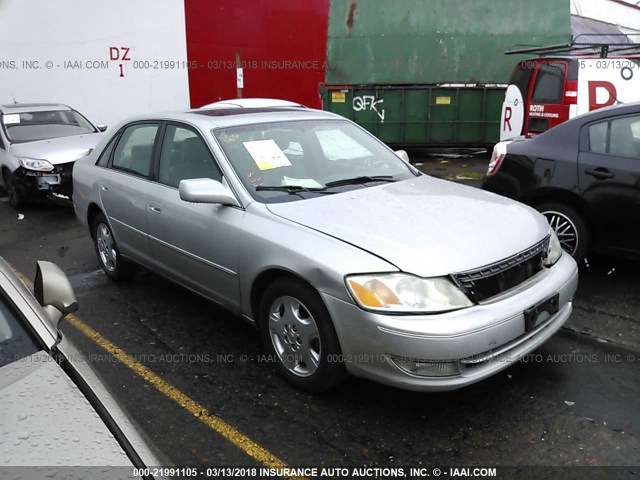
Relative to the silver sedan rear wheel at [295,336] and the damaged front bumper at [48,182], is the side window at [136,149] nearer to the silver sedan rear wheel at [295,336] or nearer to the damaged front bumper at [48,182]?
the silver sedan rear wheel at [295,336]

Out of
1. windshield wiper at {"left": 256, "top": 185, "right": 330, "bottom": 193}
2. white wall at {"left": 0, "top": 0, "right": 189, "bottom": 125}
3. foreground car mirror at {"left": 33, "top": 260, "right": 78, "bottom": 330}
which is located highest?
white wall at {"left": 0, "top": 0, "right": 189, "bottom": 125}

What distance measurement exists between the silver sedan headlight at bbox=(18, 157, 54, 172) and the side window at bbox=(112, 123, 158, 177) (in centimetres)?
345

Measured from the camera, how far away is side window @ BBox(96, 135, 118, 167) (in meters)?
5.02

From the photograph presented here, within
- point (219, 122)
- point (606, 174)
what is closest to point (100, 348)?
point (219, 122)

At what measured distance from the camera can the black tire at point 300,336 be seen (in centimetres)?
296

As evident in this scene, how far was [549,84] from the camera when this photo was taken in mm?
8234

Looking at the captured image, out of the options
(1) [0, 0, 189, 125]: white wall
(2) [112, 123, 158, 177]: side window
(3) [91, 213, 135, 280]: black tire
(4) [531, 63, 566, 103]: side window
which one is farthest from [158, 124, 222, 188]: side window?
(1) [0, 0, 189, 125]: white wall

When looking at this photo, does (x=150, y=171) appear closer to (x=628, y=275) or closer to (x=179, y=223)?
(x=179, y=223)

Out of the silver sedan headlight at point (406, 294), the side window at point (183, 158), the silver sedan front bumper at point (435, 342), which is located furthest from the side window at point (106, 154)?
the silver sedan headlight at point (406, 294)

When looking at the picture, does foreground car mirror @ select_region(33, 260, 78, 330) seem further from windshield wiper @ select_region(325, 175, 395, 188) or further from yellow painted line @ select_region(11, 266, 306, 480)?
windshield wiper @ select_region(325, 175, 395, 188)

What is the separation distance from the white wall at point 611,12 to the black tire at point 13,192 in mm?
12463

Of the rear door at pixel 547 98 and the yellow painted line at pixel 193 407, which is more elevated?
the rear door at pixel 547 98

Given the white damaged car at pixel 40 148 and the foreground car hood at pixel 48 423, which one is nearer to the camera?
the foreground car hood at pixel 48 423

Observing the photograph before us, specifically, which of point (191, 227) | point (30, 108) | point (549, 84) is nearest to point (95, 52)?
point (30, 108)
